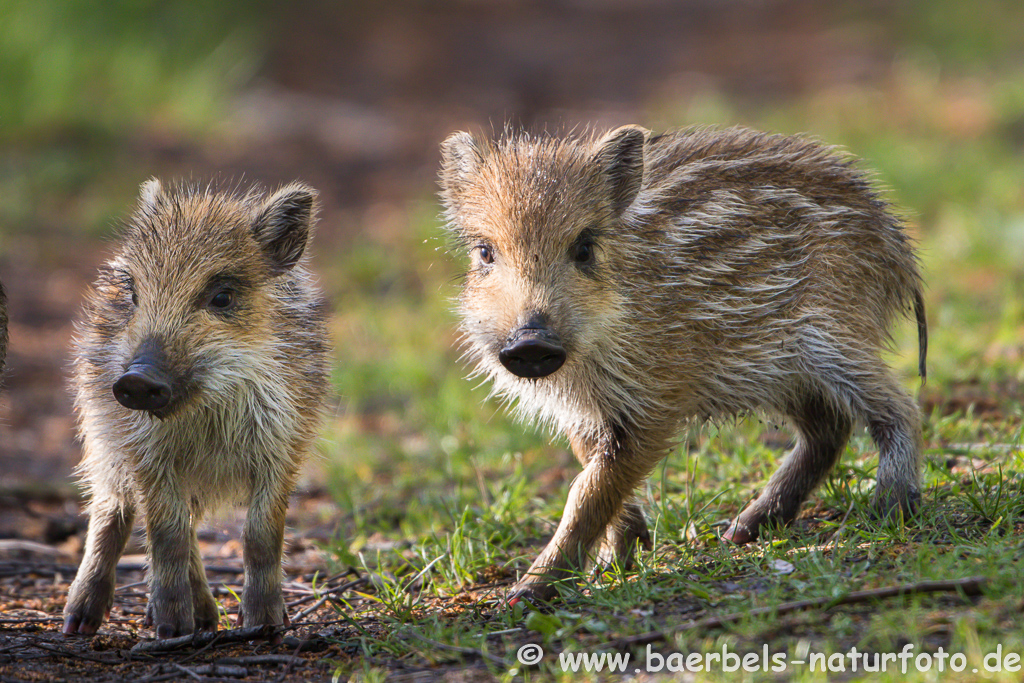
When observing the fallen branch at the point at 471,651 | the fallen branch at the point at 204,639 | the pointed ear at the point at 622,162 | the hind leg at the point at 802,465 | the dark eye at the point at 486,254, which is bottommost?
the fallen branch at the point at 204,639

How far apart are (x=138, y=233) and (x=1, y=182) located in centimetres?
719

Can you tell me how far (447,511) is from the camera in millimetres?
5078

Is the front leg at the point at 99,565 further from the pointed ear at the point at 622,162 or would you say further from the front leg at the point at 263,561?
the pointed ear at the point at 622,162

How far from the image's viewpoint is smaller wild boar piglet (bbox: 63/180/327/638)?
3996mm

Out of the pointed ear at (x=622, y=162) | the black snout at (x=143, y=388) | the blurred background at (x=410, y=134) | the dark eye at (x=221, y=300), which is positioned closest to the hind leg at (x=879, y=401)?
the pointed ear at (x=622, y=162)

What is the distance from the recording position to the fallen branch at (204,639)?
12.4 feet

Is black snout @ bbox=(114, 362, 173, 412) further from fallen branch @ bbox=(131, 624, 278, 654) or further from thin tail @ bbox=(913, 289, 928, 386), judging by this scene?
thin tail @ bbox=(913, 289, 928, 386)

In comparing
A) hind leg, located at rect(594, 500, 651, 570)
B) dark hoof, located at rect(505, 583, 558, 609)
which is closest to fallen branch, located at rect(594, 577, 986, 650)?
dark hoof, located at rect(505, 583, 558, 609)

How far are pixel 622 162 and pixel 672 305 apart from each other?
0.64 meters

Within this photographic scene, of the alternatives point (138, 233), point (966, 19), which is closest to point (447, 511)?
point (138, 233)

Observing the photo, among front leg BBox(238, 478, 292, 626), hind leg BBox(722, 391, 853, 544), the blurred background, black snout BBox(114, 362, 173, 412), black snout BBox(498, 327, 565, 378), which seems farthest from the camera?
the blurred background

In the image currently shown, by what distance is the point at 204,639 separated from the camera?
384cm

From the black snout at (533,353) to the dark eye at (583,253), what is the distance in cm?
49

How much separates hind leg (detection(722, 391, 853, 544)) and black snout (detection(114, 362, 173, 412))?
90.2 inches
